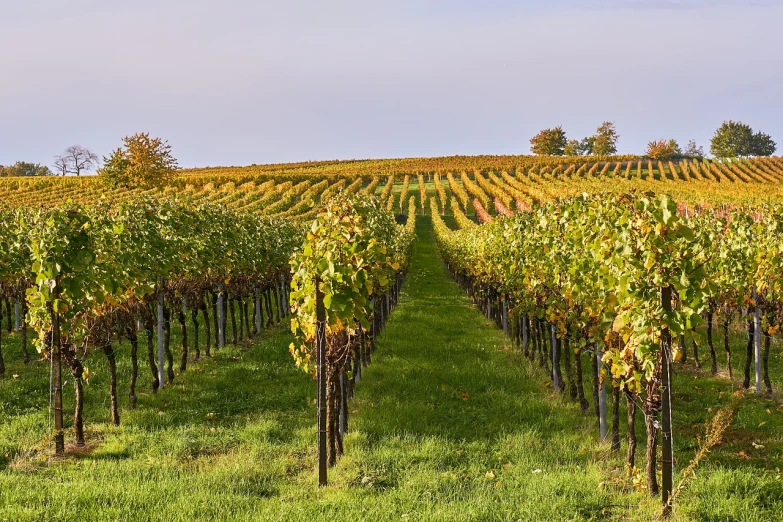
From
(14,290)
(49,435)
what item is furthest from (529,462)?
(14,290)

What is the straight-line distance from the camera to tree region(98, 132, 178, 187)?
Answer: 205 ft

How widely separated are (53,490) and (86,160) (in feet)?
438

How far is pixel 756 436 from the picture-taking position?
346 inches

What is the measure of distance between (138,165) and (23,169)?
2877 inches

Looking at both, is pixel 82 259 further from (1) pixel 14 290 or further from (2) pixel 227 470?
(1) pixel 14 290

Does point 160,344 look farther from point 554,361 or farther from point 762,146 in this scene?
point 762,146

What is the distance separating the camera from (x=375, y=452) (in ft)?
25.8

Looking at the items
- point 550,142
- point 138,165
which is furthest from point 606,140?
point 138,165

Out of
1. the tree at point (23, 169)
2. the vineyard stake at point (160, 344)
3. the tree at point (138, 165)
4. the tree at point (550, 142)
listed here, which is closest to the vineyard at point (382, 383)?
the vineyard stake at point (160, 344)

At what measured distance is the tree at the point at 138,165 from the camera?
62.4 m

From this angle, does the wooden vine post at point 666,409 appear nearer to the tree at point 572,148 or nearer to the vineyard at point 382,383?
the vineyard at point 382,383

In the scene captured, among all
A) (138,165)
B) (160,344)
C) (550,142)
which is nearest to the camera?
(160,344)

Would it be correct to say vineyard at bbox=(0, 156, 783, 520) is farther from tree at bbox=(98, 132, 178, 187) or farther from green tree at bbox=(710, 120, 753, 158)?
green tree at bbox=(710, 120, 753, 158)

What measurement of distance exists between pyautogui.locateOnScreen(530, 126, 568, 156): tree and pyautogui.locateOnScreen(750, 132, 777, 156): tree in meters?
34.3
